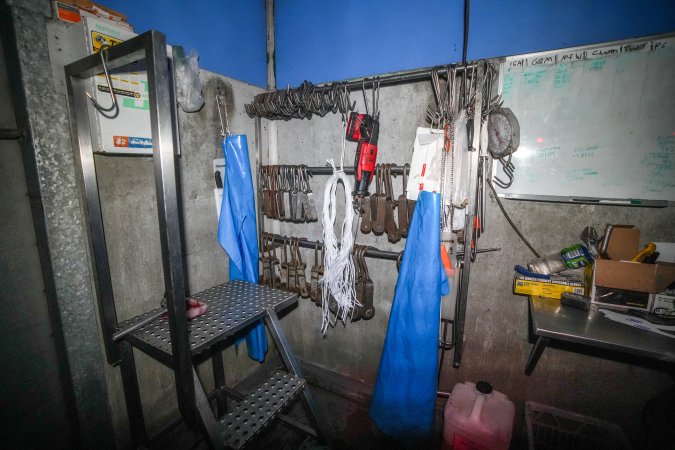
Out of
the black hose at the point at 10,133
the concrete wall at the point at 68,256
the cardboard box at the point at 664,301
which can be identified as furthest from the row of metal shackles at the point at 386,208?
the black hose at the point at 10,133

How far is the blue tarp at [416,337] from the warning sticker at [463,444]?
0.16 meters

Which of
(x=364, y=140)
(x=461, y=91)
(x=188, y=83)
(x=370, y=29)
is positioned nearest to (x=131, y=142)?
(x=188, y=83)

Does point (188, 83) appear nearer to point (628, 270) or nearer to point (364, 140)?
point (364, 140)

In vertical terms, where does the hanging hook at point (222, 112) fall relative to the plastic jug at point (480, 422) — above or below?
above

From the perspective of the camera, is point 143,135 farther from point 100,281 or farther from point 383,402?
point 383,402

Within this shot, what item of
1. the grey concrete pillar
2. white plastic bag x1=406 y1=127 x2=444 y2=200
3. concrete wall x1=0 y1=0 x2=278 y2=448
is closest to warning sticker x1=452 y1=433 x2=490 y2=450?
white plastic bag x1=406 y1=127 x2=444 y2=200

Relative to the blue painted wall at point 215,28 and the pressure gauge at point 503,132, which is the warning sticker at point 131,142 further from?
the pressure gauge at point 503,132

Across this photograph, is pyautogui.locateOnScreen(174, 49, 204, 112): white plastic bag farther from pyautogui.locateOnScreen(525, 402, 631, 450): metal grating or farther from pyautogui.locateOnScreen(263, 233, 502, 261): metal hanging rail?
pyautogui.locateOnScreen(525, 402, 631, 450): metal grating

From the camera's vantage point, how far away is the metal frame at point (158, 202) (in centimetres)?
90

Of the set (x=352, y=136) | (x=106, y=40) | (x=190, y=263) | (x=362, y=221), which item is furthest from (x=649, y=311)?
(x=106, y=40)

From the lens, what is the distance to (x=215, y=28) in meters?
1.96

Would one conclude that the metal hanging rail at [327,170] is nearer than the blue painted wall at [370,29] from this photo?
No

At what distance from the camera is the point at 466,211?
5.61ft

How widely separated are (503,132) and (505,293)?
→ 3.28 ft
